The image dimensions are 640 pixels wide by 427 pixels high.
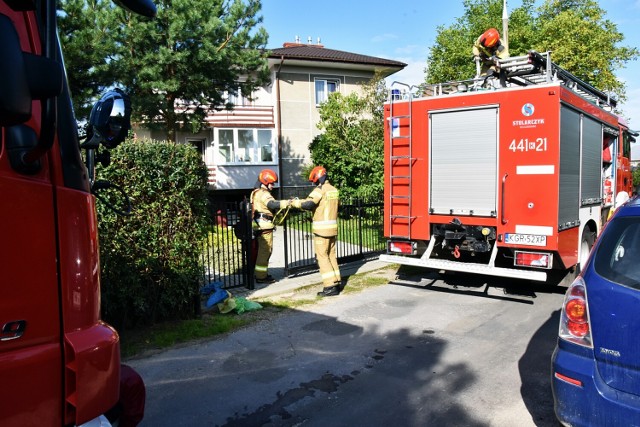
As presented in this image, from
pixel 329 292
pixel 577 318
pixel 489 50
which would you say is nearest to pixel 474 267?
pixel 329 292

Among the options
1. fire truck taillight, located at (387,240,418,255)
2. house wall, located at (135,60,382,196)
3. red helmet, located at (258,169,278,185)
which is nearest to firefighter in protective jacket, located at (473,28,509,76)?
fire truck taillight, located at (387,240,418,255)

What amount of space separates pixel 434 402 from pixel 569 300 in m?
1.50

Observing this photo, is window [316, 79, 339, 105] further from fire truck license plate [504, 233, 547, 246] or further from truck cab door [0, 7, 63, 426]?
truck cab door [0, 7, 63, 426]

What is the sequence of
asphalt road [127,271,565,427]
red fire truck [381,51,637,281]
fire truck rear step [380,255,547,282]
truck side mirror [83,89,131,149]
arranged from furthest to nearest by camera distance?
1. red fire truck [381,51,637,281]
2. fire truck rear step [380,255,547,282]
3. asphalt road [127,271,565,427]
4. truck side mirror [83,89,131,149]

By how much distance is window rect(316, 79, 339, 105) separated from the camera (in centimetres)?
2625

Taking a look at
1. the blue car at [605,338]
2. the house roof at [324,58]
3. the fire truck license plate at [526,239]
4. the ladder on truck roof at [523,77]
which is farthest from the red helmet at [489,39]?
the house roof at [324,58]

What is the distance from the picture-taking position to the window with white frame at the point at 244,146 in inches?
950

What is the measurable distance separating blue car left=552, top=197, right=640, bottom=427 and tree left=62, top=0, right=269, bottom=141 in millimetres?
11987

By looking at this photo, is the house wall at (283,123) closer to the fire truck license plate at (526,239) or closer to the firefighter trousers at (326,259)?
the firefighter trousers at (326,259)

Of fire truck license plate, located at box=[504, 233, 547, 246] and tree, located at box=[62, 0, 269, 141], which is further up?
tree, located at box=[62, 0, 269, 141]

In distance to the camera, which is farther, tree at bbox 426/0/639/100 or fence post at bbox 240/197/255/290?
tree at bbox 426/0/639/100

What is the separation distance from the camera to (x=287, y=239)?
10.1 meters

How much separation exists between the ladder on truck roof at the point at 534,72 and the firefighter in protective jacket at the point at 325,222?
10.2 feet

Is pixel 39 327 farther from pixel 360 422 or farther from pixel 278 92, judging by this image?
pixel 278 92
